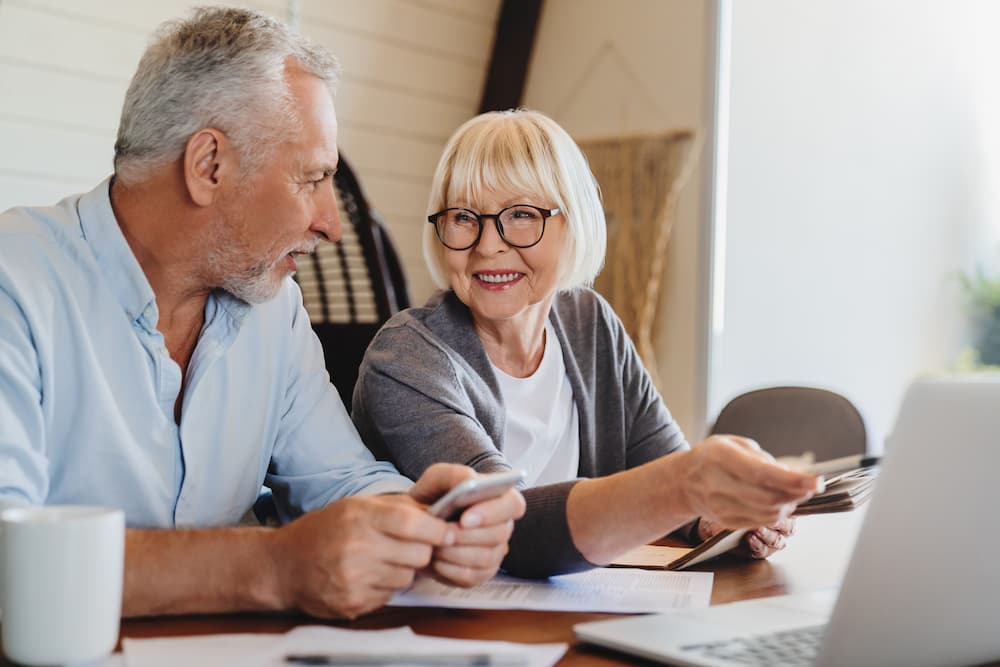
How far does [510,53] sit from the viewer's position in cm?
465

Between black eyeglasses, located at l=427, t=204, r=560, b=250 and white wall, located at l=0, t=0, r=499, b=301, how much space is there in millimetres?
1768

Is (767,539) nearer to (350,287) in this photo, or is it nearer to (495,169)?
(495,169)

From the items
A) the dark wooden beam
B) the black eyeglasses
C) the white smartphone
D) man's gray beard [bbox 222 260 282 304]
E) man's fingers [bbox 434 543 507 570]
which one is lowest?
man's fingers [bbox 434 543 507 570]

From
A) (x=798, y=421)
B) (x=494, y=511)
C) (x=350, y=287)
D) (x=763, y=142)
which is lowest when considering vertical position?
(x=798, y=421)

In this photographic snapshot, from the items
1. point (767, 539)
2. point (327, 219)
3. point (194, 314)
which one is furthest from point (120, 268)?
point (767, 539)

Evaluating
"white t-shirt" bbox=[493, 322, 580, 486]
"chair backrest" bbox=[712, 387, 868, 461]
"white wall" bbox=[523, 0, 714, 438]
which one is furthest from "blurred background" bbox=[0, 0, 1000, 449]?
"white t-shirt" bbox=[493, 322, 580, 486]

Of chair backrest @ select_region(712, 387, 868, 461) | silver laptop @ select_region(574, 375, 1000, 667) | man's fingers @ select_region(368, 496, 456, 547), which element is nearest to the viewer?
silver laptop @ select_region(574, 375, 1000, 667)

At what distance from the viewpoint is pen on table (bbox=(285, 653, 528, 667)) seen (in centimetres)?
87

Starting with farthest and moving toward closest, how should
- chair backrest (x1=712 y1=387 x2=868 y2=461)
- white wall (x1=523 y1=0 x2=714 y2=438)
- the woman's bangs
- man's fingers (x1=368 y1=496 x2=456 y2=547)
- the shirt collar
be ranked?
white wall (x1=523 y1=0 x2=714 y2=438) < chair backrest (x1=712 y1=387 x2=868 y2=461) < the woman's bangs < the shirt collar < man's fingers (x1=368 y1=496 x2=456 y2=547)

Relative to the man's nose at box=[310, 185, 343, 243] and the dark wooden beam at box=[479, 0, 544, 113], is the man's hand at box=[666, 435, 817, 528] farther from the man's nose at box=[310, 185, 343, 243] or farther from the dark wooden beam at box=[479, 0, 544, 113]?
the dark wooden beam at box=[479, 0, 544, 113]

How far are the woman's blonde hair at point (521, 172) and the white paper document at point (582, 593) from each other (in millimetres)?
685

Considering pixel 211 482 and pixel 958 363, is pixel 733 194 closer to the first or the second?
pixel 958 363

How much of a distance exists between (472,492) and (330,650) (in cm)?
22

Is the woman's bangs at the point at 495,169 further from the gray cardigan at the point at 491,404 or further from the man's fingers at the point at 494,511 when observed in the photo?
the man's fingers at the point at 494,511
